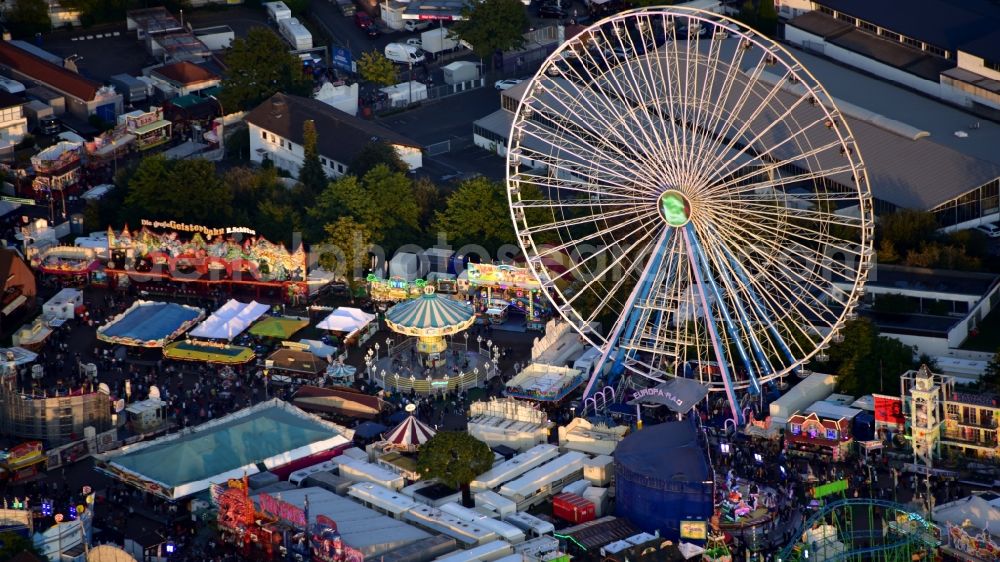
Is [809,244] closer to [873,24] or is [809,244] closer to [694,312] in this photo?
[694,312]

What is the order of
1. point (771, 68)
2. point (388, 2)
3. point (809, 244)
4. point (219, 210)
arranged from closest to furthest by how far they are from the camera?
point (809, 244) → point (219, 210) → point (771, 68) → point (388, 2)

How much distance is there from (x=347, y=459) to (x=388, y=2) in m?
65.6

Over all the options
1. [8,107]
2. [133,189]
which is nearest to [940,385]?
[133,189]

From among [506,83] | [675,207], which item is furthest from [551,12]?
[675,207]

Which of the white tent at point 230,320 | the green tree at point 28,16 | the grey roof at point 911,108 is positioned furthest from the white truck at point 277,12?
the white tent at point 230,320

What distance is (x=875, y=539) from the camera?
4031 inches

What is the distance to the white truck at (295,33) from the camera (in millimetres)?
166875

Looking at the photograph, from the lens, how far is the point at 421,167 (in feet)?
480

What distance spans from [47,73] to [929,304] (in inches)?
2599

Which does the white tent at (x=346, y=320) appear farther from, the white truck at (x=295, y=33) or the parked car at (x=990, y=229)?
the white truck at (x=295, y=33)

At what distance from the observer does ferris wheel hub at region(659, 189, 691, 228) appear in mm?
113688

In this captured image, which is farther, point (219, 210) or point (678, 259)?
point (219, 210)

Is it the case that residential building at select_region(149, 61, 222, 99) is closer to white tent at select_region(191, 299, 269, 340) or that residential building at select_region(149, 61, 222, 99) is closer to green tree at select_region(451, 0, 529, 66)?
green tree at select_region(451, 0, 529, 66)

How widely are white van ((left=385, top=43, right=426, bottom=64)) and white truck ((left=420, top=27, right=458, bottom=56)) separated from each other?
1133 mm
